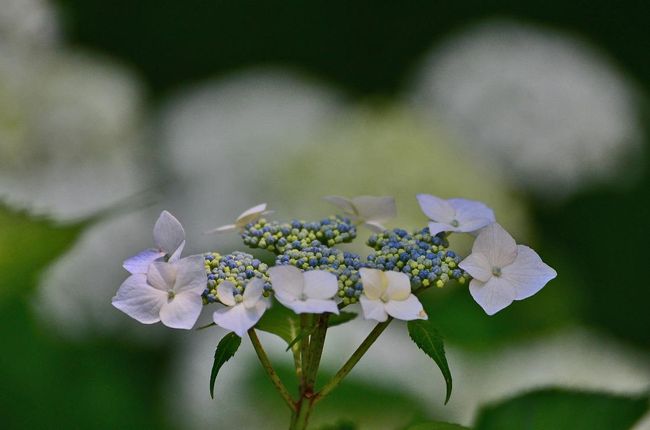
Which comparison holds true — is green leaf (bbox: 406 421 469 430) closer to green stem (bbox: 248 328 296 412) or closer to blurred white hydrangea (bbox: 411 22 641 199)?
green stem (bbox: 248 328 296 412)

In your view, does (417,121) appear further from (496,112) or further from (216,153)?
(216,153)

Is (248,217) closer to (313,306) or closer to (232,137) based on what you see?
(313,306)

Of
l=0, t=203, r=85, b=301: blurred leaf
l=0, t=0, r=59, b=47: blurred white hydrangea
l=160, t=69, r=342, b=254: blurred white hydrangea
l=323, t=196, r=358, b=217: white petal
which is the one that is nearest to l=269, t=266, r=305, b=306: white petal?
l=323, t=196, r=358, b=217: white petal

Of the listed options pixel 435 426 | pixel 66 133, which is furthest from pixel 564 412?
pixel 66 133

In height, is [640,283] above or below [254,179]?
below

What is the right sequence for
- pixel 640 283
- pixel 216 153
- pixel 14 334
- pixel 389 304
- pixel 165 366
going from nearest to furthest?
pixel 389 304 → pixel 14 334 → pixel 165 366 → pixel 216 153 → pixel 640 283

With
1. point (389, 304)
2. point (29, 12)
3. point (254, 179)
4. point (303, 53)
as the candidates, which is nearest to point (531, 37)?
point (303, 53)
